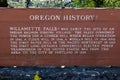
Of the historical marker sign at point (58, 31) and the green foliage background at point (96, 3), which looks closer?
the historical marker sign at point (58, 31)

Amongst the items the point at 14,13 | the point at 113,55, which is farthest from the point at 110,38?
the point at 14,13

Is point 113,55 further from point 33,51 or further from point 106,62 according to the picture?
point 33,51

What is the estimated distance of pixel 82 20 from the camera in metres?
10.3

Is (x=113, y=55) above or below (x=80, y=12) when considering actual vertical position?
below

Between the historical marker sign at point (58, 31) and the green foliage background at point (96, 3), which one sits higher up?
the historical marker sign at point (58, 31)

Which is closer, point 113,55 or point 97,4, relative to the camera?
point 113,55

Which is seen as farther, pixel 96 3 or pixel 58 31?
pixel 96 3

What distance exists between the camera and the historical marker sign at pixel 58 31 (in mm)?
10297

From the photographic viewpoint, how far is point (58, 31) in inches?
405

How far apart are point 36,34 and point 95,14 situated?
145 centimetres

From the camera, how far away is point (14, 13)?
10.3 m

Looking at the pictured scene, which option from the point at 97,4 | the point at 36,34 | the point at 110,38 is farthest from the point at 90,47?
the point at 97,4

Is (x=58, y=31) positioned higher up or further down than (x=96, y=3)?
higher up

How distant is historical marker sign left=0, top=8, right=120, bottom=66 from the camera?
1030 cm
